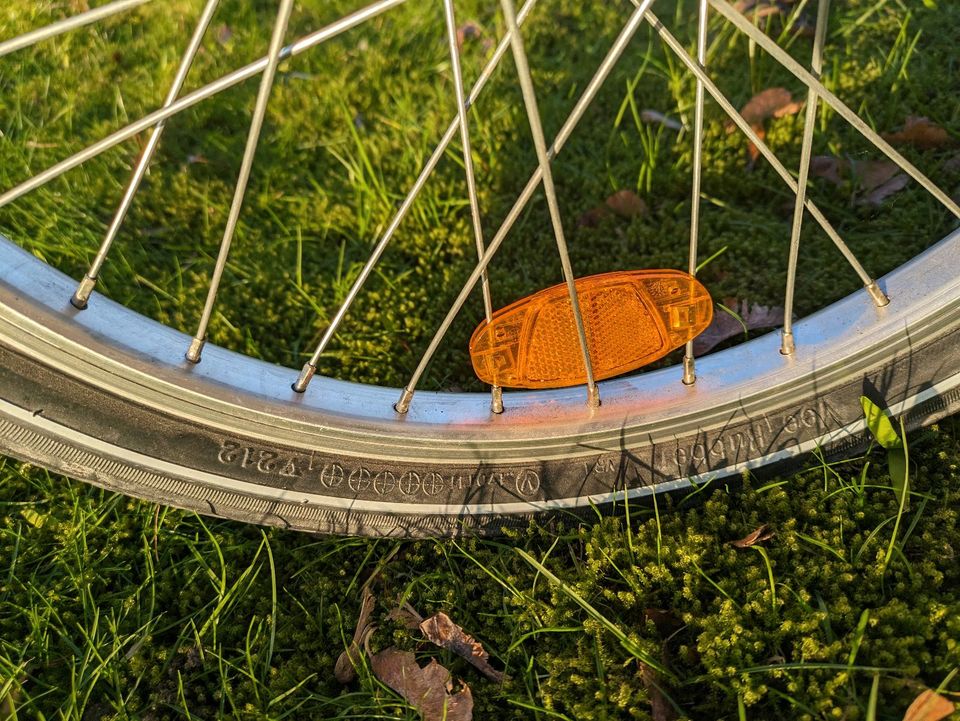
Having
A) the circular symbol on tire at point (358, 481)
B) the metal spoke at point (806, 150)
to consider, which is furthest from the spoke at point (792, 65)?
the circular symbol on tire at point (358, 481)

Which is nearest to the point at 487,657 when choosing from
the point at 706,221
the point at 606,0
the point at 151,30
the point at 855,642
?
the point at 855,642

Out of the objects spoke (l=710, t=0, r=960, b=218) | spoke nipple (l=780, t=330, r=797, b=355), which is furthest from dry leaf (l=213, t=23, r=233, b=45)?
spoke nipple (l=780, t=330, r=797, b=355)

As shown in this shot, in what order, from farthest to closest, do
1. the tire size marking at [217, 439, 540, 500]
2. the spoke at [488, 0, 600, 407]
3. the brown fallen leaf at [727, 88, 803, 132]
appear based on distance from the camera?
the brown fallen leaf at [727, 88, 803, 132] < the tire size marking at [217, 439, 540, 500] < the spoke at [488, 0, 600, 407]

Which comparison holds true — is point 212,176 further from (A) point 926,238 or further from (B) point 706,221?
(A) point 926,238

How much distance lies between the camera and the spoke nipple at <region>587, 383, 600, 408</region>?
1.47 m

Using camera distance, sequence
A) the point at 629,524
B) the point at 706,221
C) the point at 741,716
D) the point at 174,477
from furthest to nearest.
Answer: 1. the point at 706,221
2. the point at 629,524
3. the point at 174,477
4. the point at 741,716

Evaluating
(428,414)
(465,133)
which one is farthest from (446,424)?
(465,133)

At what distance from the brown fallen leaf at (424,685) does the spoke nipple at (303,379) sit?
1.66 feet

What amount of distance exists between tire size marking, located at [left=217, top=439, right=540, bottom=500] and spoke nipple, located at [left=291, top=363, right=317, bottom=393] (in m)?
0.12

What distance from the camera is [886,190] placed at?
82.4 inches

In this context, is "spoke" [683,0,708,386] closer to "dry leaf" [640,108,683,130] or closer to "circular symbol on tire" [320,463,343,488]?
"circular symbol on tire" [320,463,343,488]

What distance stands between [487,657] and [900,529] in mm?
798

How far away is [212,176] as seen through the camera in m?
2.45

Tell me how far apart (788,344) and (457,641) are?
82 cm
